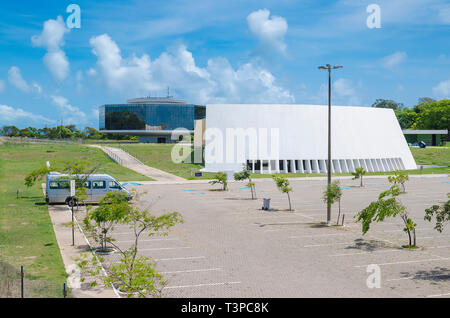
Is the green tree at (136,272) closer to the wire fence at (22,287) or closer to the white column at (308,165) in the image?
Result: the wire fence at (22,287)

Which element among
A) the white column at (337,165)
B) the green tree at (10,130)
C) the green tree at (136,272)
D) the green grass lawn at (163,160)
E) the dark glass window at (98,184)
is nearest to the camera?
the green tree at (136,272)

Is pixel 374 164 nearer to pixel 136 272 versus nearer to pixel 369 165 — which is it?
pixel 369 165

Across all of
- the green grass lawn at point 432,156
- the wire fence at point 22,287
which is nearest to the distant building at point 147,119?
the green grass lawn at point 432,156

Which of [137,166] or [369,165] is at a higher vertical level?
[369,165]

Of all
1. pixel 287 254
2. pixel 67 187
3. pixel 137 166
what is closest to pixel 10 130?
pixel 137 166

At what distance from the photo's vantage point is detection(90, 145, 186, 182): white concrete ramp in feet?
166

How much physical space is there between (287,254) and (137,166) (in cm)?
4466

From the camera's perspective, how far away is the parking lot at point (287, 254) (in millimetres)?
12836

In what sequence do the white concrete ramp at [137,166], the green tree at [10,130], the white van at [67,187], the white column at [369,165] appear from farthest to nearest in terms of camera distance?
the green tree at [10,130] → the white column at [369,165] → the white concrete ramp at [137,166] → the white van at [67,187]

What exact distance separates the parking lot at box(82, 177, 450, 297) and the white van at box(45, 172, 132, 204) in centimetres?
312

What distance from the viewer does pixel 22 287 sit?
30.6 ft

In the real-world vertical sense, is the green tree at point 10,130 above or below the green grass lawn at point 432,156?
above

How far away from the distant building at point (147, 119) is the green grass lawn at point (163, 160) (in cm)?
4835
